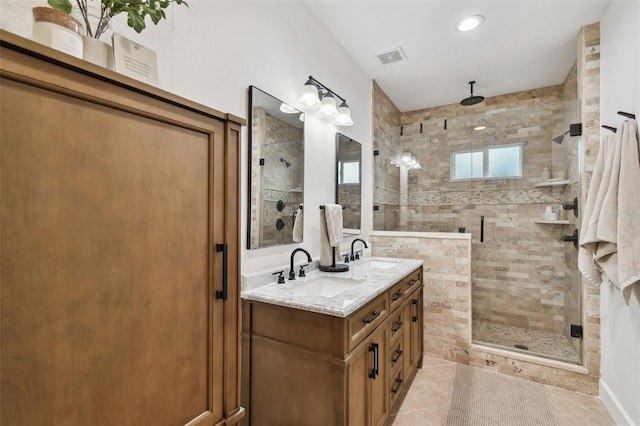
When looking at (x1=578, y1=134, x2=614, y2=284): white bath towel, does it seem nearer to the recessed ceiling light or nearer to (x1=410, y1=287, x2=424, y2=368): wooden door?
(x1=410, y1=287, x2=424, y2=368): wooden door

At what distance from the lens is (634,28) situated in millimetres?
1696

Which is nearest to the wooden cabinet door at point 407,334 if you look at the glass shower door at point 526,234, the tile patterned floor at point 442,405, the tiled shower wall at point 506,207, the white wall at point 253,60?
the tile patterned floor at point 442,405

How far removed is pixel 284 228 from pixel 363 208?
1.29 metres

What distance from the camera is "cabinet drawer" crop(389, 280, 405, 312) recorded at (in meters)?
1.79

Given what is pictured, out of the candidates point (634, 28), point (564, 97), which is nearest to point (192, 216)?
point (634, 28)

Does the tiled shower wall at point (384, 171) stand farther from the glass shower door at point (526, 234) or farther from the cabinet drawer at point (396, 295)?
the cabinet drawer at point (396, 295)

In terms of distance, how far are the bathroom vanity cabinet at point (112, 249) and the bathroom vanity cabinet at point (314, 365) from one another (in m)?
0.47

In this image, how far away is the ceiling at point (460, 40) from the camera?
2117 millimetres

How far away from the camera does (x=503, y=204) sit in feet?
10.4

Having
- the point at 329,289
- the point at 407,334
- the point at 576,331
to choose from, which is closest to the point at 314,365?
the point at 329,289

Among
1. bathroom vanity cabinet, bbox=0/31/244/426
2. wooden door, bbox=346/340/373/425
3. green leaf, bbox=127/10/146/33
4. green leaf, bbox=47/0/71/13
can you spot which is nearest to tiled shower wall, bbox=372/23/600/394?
wooden door, bbox=346/340/373/425

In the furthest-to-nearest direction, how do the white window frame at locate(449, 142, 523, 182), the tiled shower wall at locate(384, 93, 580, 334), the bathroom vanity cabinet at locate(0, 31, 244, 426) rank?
1. the white window frame at locate(449, 142, 523, 182)
2. the tiled shower wall at locate(384, 93, 580, 334)
3. the bathroom vanity cabinet at locate(0, 31, 244, 426)

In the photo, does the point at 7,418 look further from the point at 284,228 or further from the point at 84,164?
the point at 284,228

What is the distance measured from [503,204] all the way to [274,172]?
2.64m
